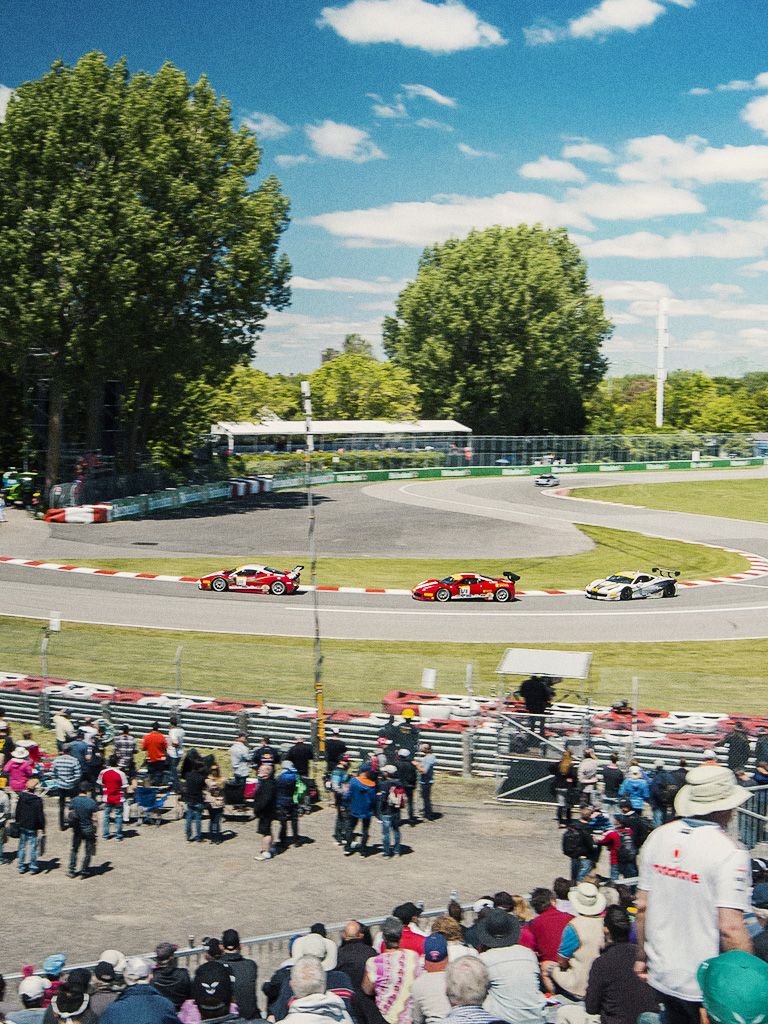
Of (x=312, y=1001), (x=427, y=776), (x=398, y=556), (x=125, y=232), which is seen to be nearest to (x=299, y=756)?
(x=427, y=776)

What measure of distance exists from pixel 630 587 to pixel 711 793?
32.8 meters

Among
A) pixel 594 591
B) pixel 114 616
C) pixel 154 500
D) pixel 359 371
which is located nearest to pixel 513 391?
pixel 359 371

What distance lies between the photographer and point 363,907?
13.2 meters

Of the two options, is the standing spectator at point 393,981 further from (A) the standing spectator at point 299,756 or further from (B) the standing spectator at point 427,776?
(A) the standing spectator at point 299,756

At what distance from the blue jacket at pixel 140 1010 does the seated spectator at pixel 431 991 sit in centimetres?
160

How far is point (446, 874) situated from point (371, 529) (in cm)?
3911

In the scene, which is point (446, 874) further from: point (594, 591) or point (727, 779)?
point (594, 591)

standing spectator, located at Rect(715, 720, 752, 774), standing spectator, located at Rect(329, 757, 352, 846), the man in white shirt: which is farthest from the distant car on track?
the man in white shirt

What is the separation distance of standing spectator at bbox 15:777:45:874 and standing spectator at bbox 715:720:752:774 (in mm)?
10672

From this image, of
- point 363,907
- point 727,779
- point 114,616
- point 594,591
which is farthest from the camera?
point 594,591

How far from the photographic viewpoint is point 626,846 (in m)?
13.0

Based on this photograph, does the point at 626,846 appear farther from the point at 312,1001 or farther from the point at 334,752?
the point at 312,1001

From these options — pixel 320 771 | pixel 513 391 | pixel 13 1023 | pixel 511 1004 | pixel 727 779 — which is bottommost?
pixel 320 771

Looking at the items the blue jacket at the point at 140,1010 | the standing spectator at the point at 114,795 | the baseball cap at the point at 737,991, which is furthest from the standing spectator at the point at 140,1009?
the standing spectator at the point at 114,795
